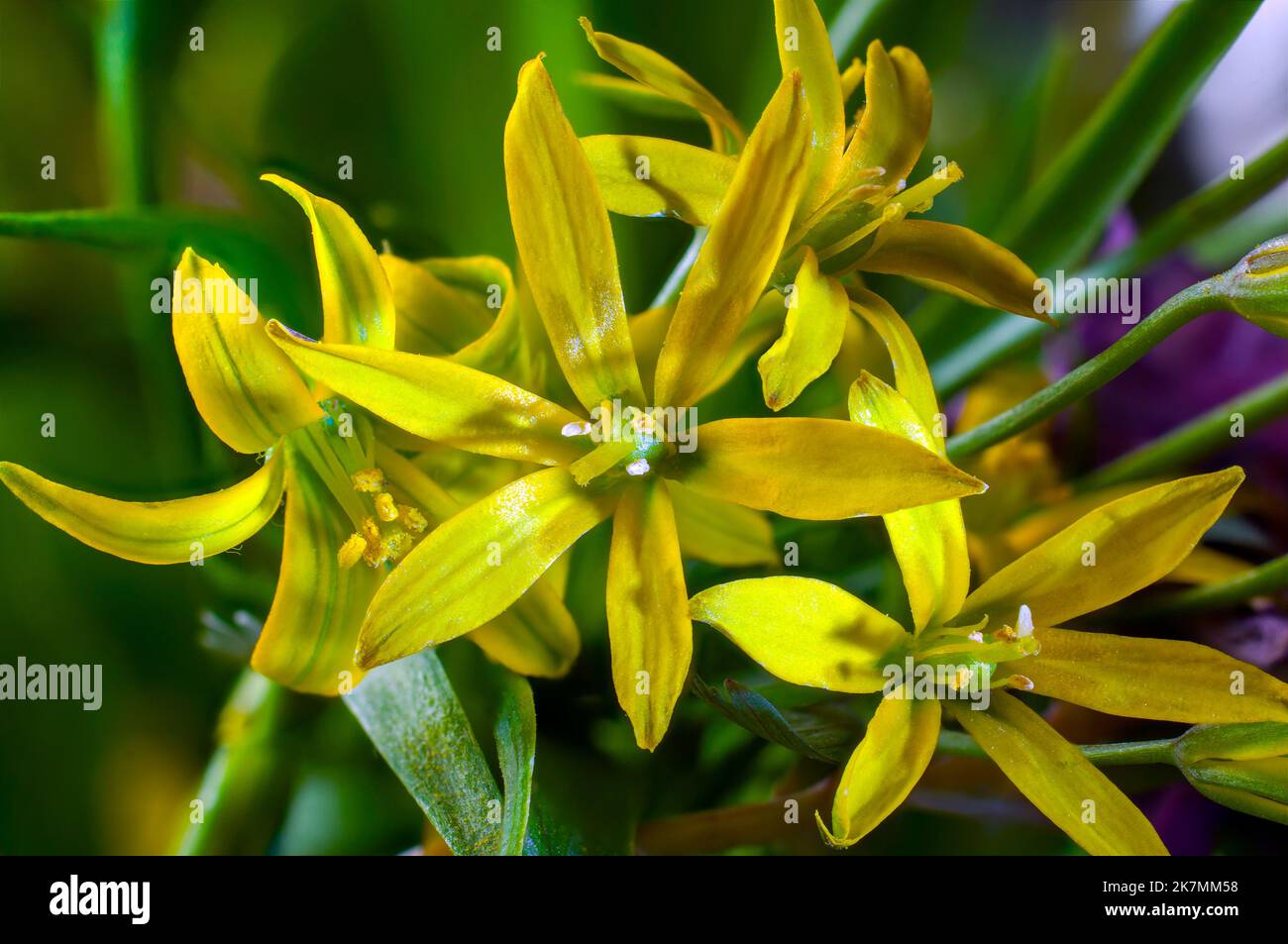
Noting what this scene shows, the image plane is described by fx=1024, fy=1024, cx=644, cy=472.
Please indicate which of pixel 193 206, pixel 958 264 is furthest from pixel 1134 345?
pixel 193 206

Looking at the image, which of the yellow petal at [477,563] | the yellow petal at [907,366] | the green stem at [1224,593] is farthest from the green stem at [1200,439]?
the yellow petal at [477,563]

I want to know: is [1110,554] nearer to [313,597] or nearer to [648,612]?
[648,612]

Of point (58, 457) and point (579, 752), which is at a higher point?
point (58, 457)

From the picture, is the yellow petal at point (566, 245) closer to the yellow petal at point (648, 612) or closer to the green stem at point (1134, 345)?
the yellow petal at point (648, 612)
